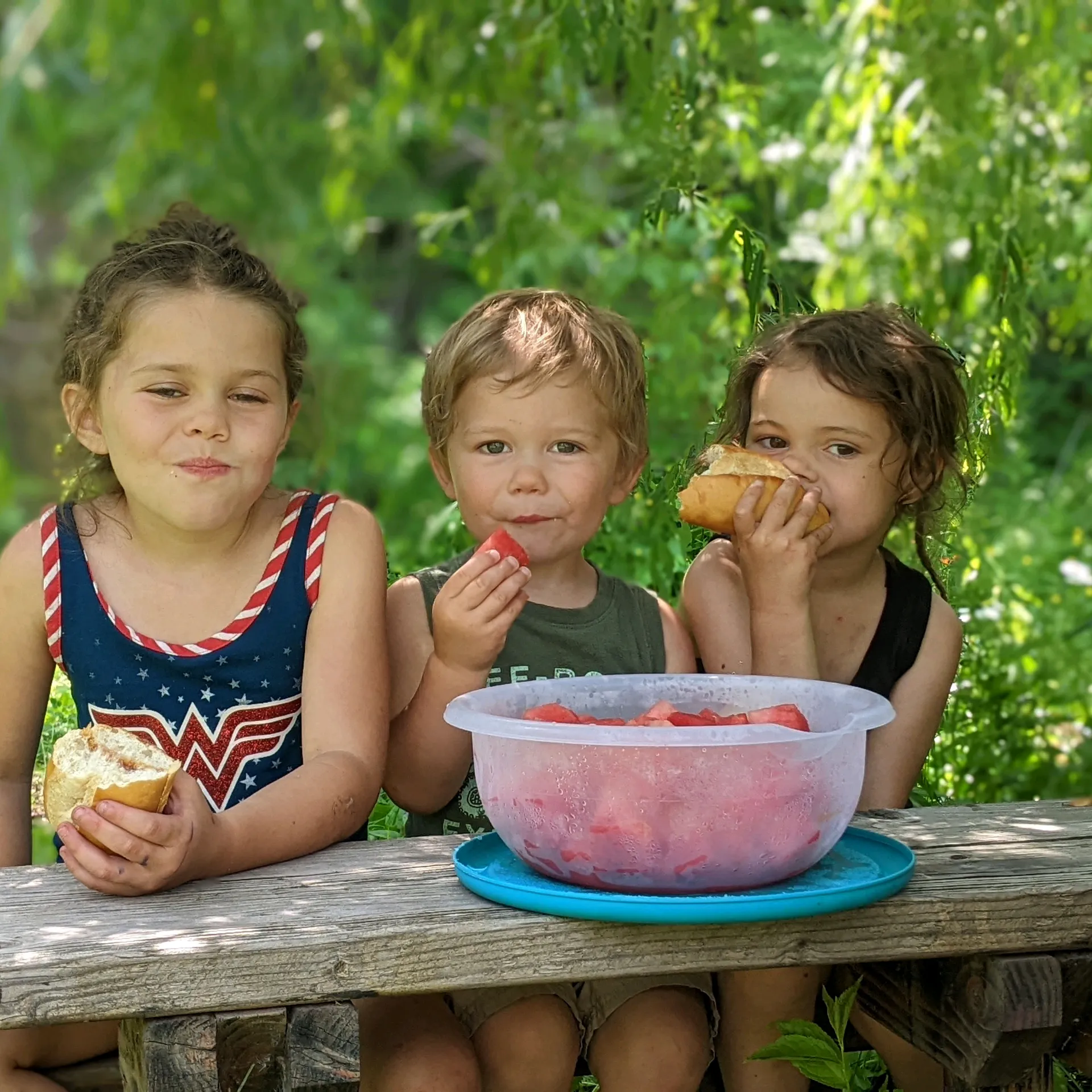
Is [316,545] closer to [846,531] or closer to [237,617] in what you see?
[237,617]

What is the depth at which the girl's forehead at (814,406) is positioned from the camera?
8.35 ft

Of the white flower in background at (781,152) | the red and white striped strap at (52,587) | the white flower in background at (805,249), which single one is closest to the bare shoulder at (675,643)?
the red and white striped strap at (52,587)

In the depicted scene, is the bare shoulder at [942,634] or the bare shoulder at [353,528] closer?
the bare shoulder at [353,528]

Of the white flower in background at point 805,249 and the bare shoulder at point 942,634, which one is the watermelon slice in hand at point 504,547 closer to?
the bare shoulder at point 942,634

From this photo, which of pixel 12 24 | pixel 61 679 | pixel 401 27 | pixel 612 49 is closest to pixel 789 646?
pixel 61 679

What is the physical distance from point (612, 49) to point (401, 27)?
1.95 metres

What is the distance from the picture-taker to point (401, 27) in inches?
215

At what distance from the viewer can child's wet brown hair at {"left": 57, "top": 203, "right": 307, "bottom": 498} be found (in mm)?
2293

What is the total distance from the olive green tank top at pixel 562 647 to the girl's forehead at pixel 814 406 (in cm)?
43

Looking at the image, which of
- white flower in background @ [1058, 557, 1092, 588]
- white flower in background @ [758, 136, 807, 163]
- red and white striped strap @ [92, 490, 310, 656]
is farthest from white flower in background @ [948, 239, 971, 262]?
red and white striped strap @ [92, 490, 310, 656]

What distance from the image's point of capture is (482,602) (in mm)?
2133

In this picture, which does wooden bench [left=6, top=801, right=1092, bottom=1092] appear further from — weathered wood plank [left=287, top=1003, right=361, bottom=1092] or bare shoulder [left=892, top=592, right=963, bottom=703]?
bare shoulder [left=892, top=592, right=963, bottom=703]

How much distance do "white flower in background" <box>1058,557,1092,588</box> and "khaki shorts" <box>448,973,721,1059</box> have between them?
2.65 meters

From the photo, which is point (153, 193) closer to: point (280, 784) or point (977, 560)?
point (977, 560)
